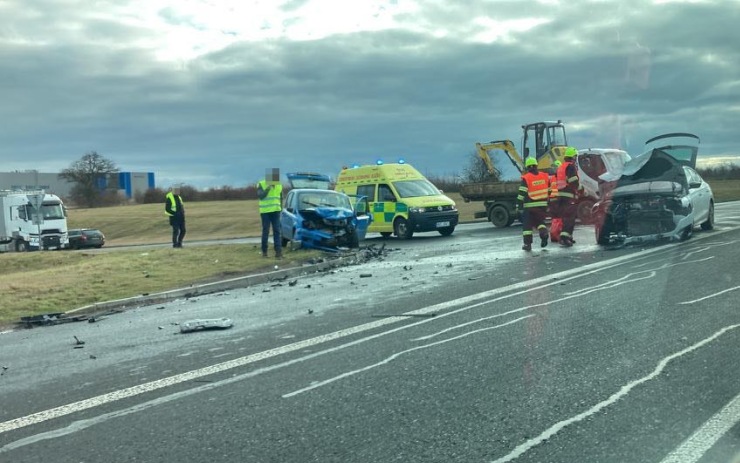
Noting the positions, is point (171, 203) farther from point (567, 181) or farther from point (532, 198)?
point (567, 181)

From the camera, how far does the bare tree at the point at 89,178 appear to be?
267ft

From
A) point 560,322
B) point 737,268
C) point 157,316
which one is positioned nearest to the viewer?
point 560,322

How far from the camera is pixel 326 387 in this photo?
5.38 m

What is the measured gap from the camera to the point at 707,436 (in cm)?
410

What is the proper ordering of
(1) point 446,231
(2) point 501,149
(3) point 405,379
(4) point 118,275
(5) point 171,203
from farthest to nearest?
(2) point 501,149
(1) point 446,231
(5) point 171,203
(4) point 118,275
(3) point 405,379

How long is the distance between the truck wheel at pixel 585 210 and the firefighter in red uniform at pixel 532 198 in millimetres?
5541

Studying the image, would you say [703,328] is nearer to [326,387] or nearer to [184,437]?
[326,387]

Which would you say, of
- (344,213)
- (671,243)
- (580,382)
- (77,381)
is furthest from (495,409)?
(344,213)

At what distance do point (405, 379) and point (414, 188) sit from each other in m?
17.3

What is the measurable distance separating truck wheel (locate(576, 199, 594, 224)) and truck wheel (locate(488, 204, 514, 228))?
3666 millimetres

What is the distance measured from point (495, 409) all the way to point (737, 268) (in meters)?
7.51

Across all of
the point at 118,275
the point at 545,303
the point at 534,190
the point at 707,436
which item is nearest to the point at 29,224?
the point at 118,275

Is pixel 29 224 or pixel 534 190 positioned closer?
pixel 534 190

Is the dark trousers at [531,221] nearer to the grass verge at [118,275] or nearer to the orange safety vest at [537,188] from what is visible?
the orange safety vest at [537,188]
